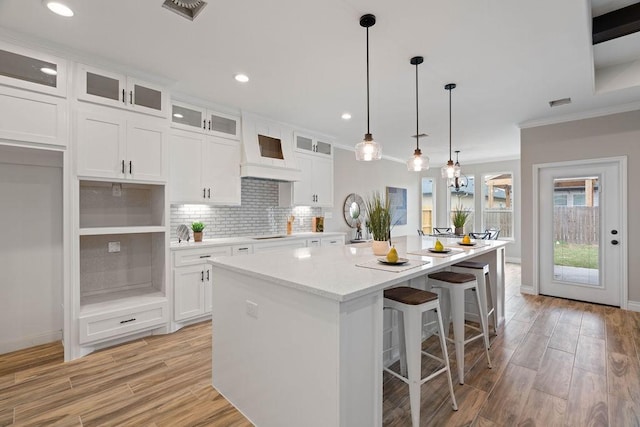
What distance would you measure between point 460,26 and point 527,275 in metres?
4.07

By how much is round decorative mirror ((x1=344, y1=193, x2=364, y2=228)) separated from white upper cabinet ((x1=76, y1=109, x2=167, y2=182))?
3.92 m

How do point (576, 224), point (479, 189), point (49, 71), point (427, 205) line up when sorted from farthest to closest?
point (427, 205) → point (479, 189) → point (576, 224) → point (49, 71)

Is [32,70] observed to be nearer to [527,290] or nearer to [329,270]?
[329,270]

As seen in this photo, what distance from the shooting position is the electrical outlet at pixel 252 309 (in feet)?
6.15

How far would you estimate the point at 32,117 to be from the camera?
249 centimetres

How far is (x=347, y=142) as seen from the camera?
616 centimetres

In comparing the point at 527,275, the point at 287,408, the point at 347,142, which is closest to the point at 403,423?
the point at 287,408

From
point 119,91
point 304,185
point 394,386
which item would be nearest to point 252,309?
point 394,386

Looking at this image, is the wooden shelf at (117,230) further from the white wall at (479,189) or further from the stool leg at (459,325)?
the white wall at (479,189)

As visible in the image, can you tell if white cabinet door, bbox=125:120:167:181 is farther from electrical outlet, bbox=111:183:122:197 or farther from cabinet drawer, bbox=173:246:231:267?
cabinet drawer, bbox=173:246:231:267

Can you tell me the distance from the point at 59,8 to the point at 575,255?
632 cm

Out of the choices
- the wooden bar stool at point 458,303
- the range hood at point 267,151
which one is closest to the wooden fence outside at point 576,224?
the wooden bar stool at point 458,303

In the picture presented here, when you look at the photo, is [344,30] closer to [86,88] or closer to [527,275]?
[86,88]

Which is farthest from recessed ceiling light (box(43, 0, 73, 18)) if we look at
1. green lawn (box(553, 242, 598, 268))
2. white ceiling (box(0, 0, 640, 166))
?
green lawn (box(553, 242, 598, 268))
